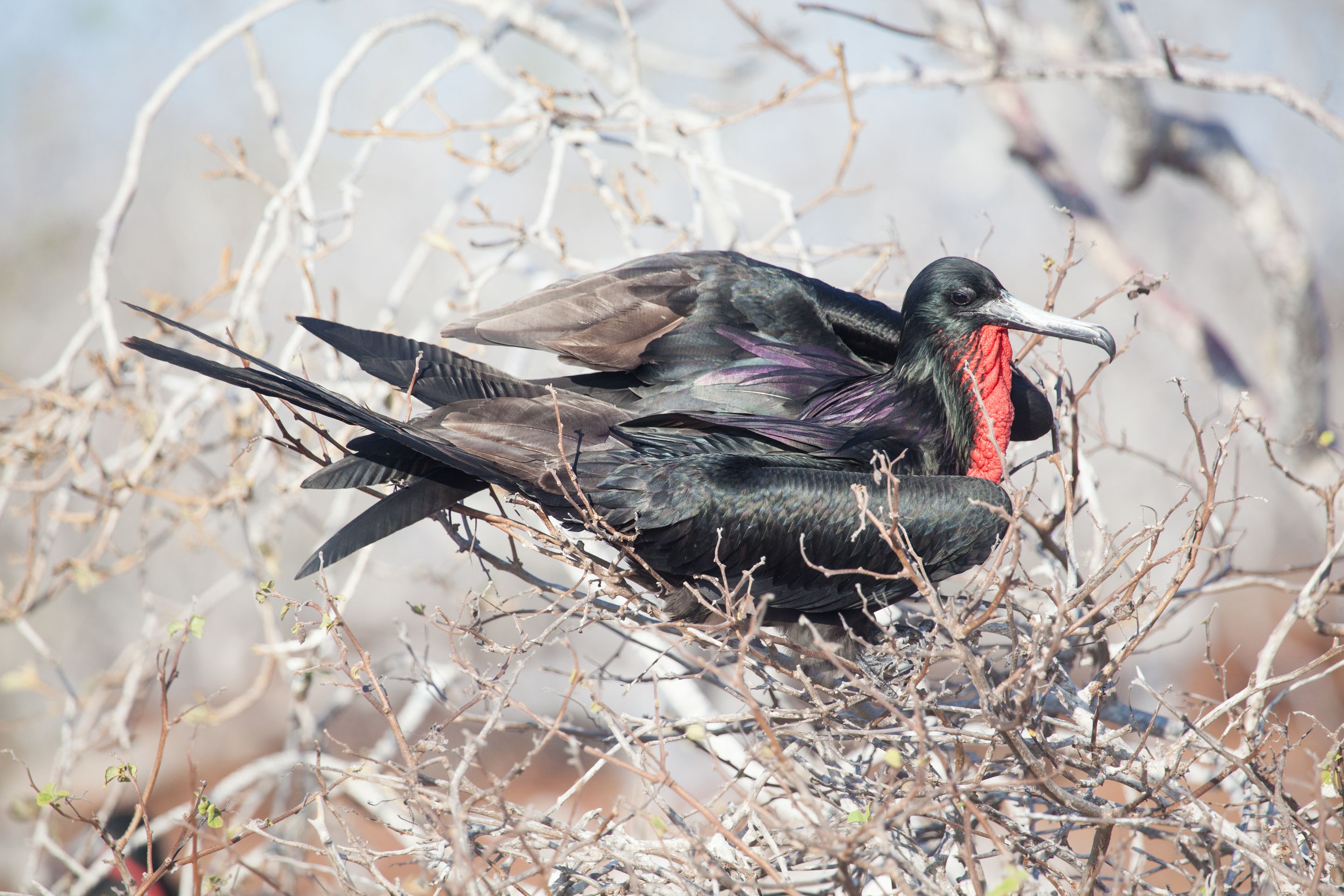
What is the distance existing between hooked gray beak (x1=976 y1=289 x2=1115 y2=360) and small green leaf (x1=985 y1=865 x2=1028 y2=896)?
1346mm

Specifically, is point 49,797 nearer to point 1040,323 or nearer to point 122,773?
point 122,773

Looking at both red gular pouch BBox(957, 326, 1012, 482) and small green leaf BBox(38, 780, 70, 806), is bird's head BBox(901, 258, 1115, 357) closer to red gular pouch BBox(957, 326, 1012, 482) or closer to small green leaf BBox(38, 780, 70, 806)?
red gular pouch BBox(957, 326, 1012, 482)

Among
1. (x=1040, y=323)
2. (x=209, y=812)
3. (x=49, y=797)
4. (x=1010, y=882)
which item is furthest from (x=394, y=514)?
(x=1040, y=323)

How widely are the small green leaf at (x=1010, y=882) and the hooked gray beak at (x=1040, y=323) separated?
135 centimetres

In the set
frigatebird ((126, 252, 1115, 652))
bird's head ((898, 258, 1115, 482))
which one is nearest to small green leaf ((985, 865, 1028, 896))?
frigatebird ((126, 252, 1115, 652))

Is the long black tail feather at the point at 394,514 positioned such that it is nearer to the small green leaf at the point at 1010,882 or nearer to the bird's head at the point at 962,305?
the bird's head at the point at 962,305

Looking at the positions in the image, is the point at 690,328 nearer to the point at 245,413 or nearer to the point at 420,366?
the point at 420,366

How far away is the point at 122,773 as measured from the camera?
1938 millimetres

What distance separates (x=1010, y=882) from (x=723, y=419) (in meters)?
1.31

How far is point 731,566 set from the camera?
2.34 metres

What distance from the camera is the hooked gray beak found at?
7.77 feet

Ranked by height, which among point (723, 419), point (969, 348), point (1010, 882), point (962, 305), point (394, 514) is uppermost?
point (962, 305)

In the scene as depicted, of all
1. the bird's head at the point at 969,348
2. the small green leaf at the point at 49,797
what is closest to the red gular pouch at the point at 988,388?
the bird's head at the point at 969,348

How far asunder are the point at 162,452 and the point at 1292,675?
315cm
